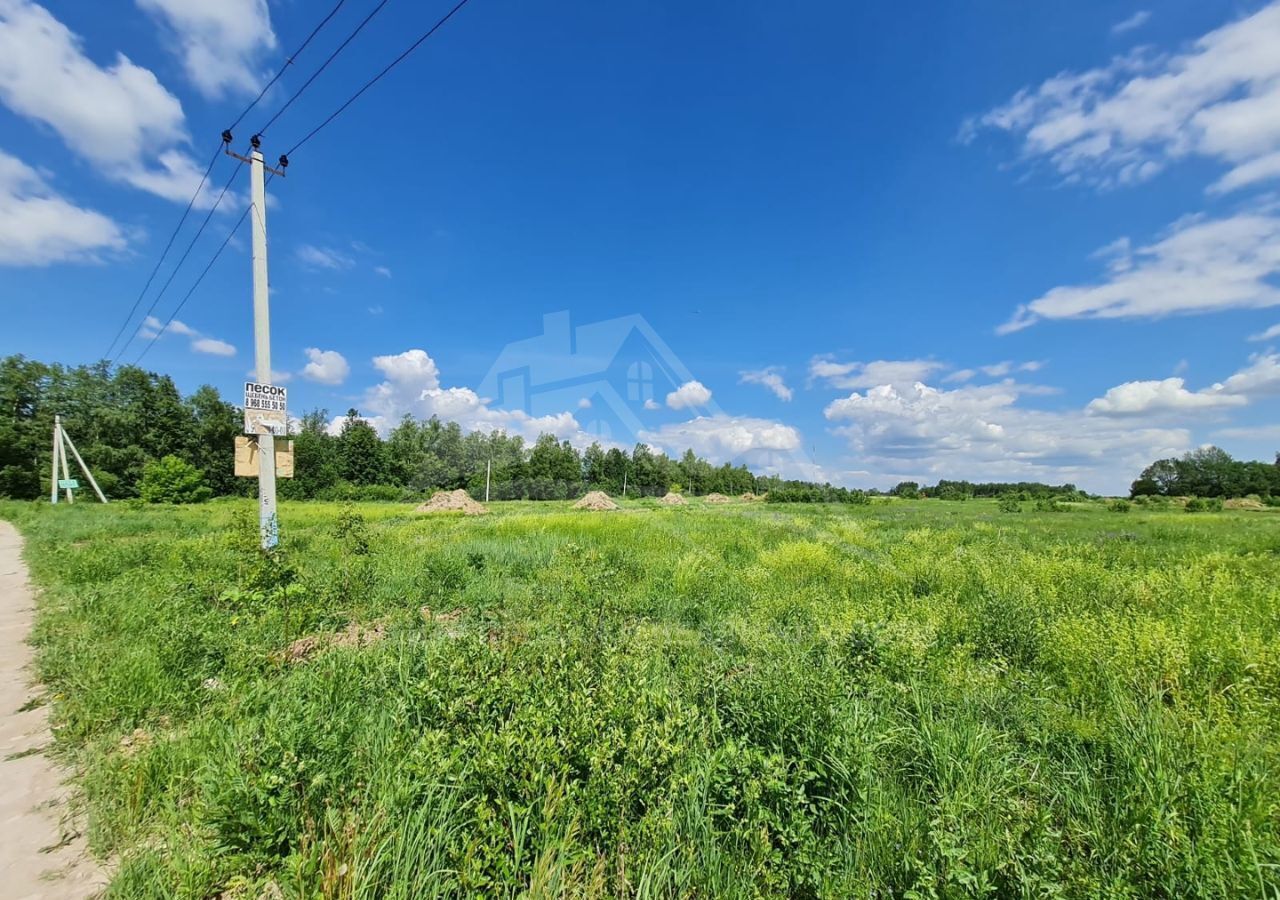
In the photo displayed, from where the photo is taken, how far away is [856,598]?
7.45 meters

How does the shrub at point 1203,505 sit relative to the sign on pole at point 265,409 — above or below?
below

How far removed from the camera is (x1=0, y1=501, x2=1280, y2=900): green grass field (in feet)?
7.39

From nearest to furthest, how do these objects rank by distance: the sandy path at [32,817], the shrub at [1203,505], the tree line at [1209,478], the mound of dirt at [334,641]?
the sandy path at [32,817], the mound of dirt at [334,641], the shrub at [1203,505], the tree line at [1209,478]

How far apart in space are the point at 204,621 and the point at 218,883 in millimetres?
4149

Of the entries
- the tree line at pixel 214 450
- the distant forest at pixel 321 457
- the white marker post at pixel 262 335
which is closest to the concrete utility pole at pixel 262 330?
the white marker post at pixel 262 335

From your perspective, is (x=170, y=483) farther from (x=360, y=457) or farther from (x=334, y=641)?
(x=334, y=641)

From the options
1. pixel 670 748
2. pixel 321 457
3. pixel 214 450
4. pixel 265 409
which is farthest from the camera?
pixel 321 457

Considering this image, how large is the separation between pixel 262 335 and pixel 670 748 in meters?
8.94

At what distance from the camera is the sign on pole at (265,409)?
7.54 metres

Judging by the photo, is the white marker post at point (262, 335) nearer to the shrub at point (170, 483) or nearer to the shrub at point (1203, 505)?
the shrub at point (170, 483)

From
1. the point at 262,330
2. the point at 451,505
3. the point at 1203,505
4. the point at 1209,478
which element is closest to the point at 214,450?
the point at 451,505

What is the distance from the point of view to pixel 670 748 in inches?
104

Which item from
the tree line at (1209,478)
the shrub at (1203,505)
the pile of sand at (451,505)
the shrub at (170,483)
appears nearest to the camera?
the pile of sand at (451,505)

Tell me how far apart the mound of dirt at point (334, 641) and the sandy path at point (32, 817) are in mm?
1554
